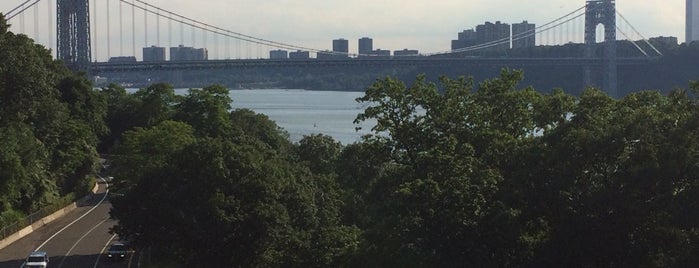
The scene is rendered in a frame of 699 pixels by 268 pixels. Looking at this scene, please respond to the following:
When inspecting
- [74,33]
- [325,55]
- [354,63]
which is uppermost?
[74,33]

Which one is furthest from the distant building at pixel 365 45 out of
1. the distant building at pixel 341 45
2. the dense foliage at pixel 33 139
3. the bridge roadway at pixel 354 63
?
the dense foliage at pixel 33 139

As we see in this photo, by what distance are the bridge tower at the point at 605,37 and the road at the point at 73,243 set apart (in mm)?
43957

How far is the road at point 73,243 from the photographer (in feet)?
72.9

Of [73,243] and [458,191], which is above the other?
[458,191]

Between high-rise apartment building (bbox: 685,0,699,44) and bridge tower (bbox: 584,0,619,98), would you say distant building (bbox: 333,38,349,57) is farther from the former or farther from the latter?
high-rise apartment building (bbox: 685,0,699,44)

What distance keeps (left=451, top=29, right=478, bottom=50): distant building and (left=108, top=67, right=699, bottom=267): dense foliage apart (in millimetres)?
76299

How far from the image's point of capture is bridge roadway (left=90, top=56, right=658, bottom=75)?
57.7 m

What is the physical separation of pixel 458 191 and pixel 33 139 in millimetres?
16296

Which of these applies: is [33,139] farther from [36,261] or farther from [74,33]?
[74,33]

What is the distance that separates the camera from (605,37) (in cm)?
7394

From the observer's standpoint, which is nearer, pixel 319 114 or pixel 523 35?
pixel 319 114

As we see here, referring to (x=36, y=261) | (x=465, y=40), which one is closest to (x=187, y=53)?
(x=465, y=40)

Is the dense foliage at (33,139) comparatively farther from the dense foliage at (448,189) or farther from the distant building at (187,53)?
the distant building at (187,53)

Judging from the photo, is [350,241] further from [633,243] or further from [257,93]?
[257,93]
